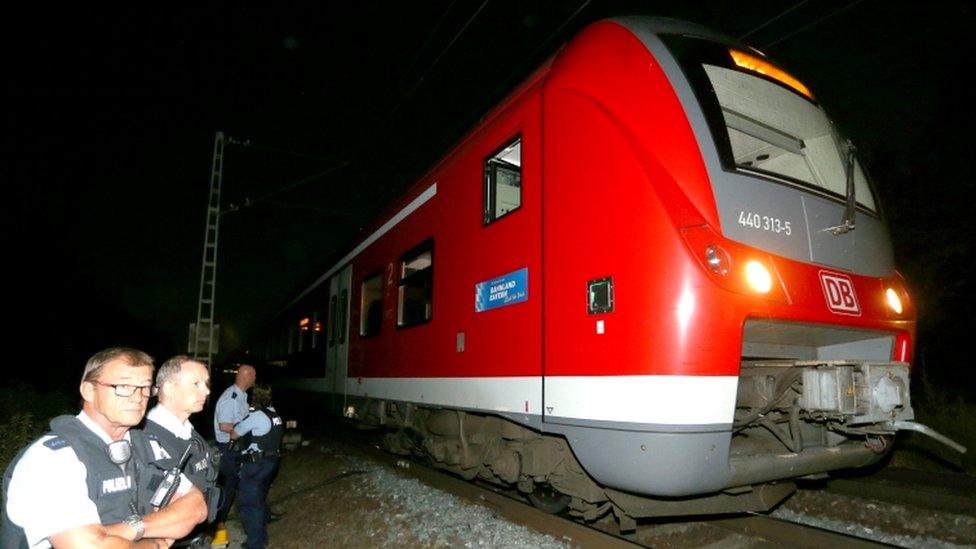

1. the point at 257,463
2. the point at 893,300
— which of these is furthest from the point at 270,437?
the point at 893,300

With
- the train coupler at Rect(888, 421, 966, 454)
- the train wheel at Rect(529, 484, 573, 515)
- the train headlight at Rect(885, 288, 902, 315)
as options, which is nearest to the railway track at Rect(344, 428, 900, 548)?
the train wheel at Rect(529, 484, 573, 515)

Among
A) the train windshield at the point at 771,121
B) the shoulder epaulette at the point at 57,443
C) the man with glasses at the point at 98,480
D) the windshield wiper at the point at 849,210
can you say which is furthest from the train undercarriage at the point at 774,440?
the shoulder epaulette at the point at 57,443

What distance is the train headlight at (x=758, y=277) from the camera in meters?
3.45

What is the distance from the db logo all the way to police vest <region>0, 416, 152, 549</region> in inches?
147

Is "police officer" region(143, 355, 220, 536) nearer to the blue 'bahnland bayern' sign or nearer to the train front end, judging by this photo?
the train front end

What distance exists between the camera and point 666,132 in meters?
3.62

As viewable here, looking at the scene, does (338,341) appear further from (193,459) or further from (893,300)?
(893,300)

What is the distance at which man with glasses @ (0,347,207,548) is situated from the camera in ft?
6.66

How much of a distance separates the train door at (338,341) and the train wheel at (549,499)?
3925mm

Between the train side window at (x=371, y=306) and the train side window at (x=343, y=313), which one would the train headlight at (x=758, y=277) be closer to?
the train side window at (x=371, y=306)

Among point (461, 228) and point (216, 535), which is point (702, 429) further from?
point (216, 535)

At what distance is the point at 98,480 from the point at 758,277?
3.25m

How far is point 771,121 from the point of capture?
13.6 feet

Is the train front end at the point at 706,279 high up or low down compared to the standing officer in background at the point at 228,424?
up
